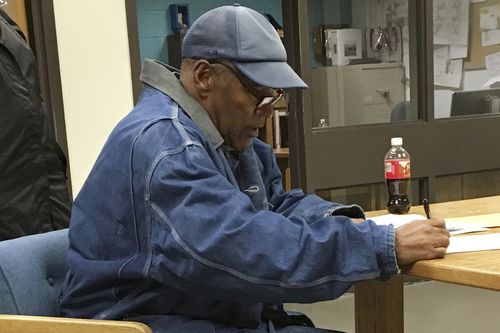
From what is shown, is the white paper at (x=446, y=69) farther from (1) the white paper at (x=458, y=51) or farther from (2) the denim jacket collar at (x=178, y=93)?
(2) the denim jacket collar at (x=178, y=93)

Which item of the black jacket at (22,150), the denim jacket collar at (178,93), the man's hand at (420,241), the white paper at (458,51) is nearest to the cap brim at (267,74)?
the denim jacket collar at (178,93)

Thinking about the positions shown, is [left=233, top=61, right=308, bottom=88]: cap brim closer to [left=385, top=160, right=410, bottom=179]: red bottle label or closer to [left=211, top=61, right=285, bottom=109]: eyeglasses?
[left=211, top=61, right=285, bottom=109]: eyeglasses

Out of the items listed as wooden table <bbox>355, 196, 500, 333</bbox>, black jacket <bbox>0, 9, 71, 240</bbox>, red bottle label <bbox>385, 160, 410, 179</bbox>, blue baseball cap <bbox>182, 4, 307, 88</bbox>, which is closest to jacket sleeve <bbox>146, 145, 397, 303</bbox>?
wooden table <bbox>355, 196, 500, 333</bbox>

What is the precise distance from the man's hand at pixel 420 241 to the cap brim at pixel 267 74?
0.37 meters

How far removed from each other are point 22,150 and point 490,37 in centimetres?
287

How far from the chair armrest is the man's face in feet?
1.59

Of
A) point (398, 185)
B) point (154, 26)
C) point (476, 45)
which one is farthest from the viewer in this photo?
point (154, 26)

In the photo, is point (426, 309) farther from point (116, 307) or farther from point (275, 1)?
point (275, 1)

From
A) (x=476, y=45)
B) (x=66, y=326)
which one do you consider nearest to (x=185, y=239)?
(x=66, y=326)

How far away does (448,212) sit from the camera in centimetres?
179

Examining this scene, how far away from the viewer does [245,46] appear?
1.32m

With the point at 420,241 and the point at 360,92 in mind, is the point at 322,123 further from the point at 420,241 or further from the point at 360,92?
the point at 420,241

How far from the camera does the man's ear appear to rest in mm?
1354

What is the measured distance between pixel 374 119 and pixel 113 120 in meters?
1.45
